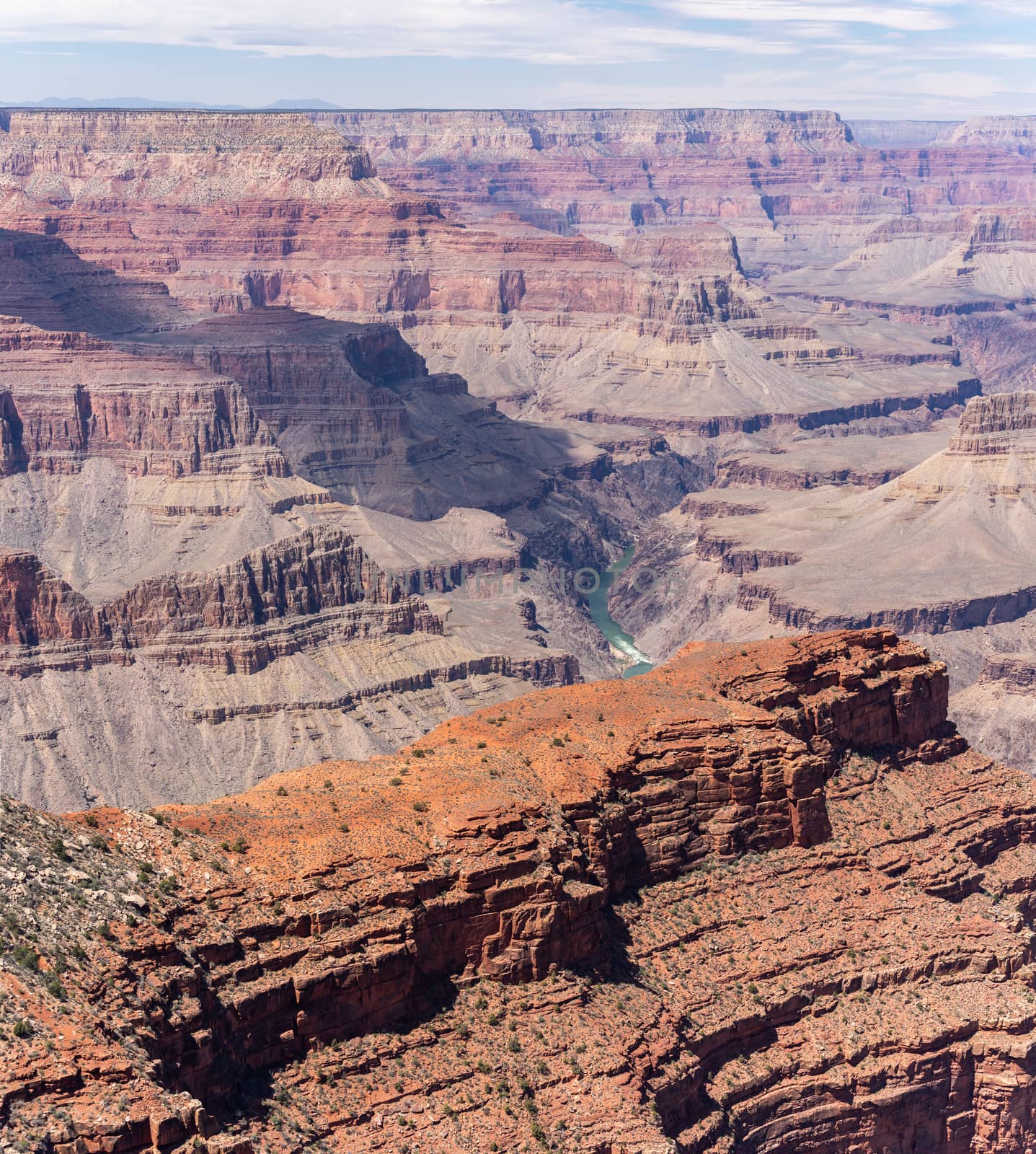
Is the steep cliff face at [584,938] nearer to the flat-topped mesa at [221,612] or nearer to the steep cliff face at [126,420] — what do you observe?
the flat-topped mesa at [221,612]

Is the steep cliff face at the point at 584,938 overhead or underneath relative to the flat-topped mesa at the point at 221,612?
overhead

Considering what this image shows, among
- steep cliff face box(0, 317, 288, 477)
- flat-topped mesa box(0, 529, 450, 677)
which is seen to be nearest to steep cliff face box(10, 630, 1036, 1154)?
flat-topped mesa box(0, 529, 450, 677)

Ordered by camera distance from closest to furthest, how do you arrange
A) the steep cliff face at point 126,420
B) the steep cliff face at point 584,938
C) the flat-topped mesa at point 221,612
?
the steep cliff face at point 584,938 → the flat-topped mesa at point 221,612 → the steep cliff face at point 126,420

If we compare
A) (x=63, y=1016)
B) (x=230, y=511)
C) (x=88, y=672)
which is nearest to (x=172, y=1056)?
(x=63, y=1016)

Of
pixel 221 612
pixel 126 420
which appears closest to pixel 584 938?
pixel 221 612

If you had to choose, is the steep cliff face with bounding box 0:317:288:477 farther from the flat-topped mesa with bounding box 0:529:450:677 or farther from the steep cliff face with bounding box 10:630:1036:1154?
the steep cliff face with bounding box 10:630:1036:1154

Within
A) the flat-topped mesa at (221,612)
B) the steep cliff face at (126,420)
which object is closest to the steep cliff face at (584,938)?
the flat-topped mesa at (221,612)

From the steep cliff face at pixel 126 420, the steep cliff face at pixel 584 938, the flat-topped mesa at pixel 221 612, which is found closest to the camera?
the steep cliff face at pixel 584 938

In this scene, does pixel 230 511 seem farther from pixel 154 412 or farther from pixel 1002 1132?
pixel 1002 1132
